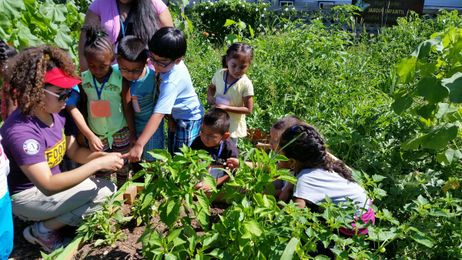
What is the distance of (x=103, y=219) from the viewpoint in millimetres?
2324

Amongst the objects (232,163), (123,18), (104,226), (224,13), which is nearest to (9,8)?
(123,18)

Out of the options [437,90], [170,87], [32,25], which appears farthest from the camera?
[32,25]

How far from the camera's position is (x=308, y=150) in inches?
93.8

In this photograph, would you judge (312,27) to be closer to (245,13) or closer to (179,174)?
(179,174)

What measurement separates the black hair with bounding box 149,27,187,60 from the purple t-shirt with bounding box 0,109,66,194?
683mm

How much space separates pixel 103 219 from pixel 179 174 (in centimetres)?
67

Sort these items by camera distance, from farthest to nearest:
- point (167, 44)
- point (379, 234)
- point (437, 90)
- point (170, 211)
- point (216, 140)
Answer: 1. point (216, 140)
2. point (167, 44)
3. point (437, 90)
4. point (170, 211)
5. point (379, 234)

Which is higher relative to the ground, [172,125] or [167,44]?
[167,44]

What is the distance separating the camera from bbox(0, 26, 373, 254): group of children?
238 cm

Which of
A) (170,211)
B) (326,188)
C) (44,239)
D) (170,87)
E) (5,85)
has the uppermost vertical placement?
(5,85)

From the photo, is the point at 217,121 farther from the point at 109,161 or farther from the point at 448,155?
the point at 448,155

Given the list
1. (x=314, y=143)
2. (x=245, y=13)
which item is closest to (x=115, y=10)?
(x=314, y=143)

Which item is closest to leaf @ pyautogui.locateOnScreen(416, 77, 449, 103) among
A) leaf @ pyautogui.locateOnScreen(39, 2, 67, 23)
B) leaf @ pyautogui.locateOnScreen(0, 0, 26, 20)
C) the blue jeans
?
the blue jeans

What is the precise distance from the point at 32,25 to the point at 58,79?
176 cm
